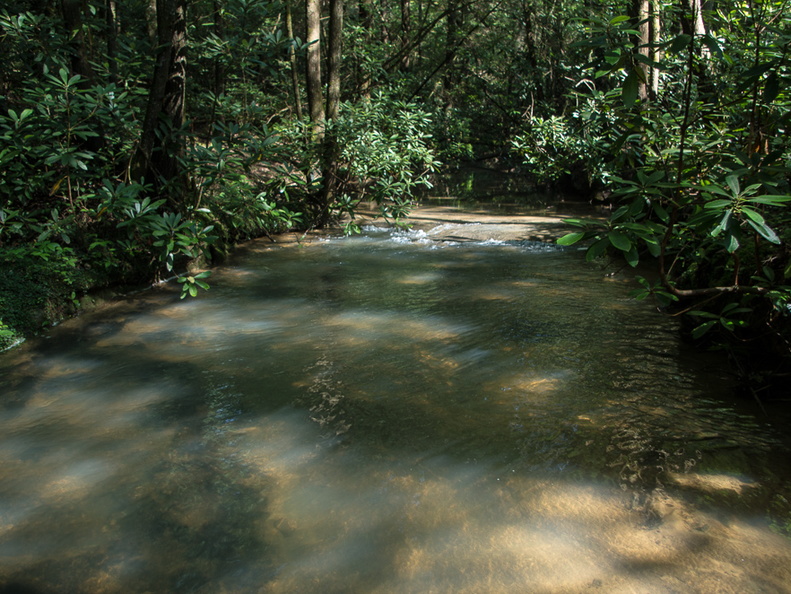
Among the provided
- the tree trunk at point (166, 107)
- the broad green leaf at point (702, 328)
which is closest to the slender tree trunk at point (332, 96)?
the tree trunk at point (166, 107)

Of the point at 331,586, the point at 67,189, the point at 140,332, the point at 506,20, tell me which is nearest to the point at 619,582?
the point at 331,586

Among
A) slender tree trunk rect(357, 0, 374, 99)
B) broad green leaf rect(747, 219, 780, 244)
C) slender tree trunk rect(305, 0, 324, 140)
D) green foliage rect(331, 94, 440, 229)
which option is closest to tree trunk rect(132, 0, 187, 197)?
green foliage rect(331, 94, 440, 229)

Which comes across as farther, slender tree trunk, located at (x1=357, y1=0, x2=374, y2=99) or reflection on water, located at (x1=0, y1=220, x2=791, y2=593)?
slender tree trunk, located at (x1=357, y1=0, x2=374, y2=99)

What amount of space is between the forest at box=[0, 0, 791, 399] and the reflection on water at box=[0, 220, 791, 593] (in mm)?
707

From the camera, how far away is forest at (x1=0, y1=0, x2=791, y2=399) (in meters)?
3.04

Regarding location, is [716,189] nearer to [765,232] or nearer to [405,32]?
[765,232]

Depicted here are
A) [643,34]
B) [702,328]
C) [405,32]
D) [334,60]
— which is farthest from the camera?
[405,32]

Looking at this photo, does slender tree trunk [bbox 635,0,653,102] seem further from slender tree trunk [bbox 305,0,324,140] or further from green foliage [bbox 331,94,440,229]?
slender tree trunk [bbox 305,0,324,140]

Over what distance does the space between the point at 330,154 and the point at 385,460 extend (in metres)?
7.81

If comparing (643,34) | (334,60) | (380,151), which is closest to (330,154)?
(380,151)

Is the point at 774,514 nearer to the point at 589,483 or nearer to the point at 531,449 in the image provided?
the point at 589,483

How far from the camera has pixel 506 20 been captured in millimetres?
19047

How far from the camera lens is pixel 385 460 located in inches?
133

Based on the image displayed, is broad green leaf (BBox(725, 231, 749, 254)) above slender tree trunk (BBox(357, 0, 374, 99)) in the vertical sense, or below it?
below
